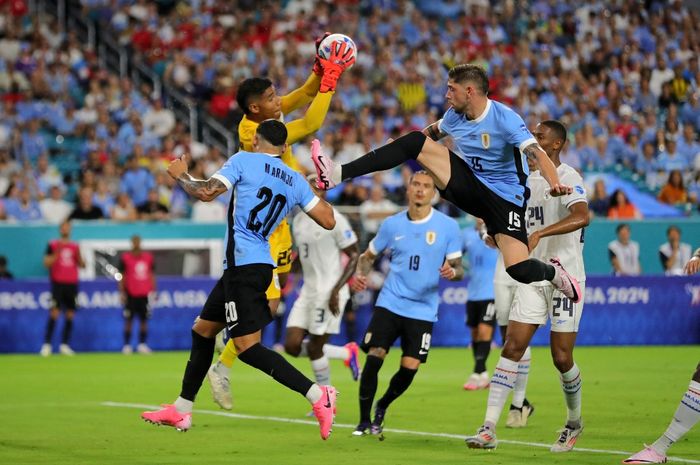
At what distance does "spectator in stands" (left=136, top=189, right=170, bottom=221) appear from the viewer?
80.8ft

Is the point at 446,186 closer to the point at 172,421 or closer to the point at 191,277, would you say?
the point at 172,421

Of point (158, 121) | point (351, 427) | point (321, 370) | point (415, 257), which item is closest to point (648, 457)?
point (351, 427)

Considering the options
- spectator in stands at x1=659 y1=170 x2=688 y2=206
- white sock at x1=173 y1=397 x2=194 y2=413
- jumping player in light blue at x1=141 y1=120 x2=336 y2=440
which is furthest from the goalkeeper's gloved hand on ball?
spectator in stands at x1=659 y1=170 x2=688 y2=206

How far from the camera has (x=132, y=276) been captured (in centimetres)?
2312

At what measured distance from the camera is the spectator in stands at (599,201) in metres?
25.9

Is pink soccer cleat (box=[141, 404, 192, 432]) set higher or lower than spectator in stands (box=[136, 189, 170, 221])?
lower

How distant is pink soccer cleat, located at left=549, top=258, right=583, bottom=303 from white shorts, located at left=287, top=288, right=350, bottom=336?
3.77 meters

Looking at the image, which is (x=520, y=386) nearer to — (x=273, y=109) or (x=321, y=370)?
(x=321, y=370)

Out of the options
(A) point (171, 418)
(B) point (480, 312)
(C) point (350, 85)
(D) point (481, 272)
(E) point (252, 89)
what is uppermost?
(C) point (350, 85)

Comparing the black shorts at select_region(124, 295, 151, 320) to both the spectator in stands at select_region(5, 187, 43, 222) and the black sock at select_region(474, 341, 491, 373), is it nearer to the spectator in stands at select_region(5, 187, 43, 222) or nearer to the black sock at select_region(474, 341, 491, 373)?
the spectator in stands at select_region(5, 187, 43, 222)

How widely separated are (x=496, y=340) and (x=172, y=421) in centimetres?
1437

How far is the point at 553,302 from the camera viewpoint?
441 inches

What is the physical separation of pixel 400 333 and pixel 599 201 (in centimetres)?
1451

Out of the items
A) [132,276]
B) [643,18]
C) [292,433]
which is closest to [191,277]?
[132,276]
